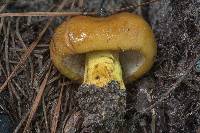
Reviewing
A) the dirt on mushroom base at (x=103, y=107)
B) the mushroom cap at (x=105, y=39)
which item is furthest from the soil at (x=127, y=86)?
the mushroom cap at (x=105, y=39)

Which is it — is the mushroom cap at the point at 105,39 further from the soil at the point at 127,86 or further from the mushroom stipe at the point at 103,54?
the soil at the point at 127,86

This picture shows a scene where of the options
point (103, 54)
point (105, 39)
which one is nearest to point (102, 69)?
point (103, 54)

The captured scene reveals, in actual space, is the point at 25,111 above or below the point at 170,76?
below

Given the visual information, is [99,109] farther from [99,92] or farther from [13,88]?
[13,88]

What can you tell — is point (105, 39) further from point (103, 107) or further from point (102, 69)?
point (103, 107)

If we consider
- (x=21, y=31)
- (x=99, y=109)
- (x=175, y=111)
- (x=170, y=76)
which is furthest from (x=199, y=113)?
(x=21, y=31)

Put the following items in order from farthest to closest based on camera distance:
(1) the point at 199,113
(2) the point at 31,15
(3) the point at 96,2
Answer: (3) the point at 96,2, (2) the point at 31,15, (1) the point at 199,113

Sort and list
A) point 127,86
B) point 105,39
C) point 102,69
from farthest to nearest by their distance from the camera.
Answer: point 127,86 < point 102,69 < point 105,39
